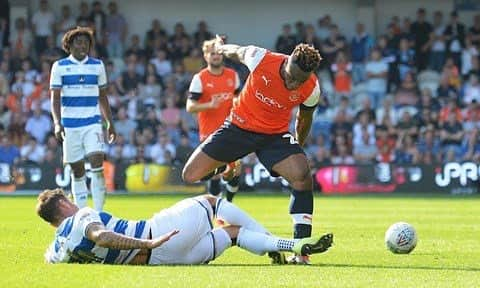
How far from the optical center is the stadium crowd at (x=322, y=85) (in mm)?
27328

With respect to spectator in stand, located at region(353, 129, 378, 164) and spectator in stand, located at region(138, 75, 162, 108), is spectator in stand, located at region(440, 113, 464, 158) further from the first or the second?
spectator in stand, located at region(138, 75, 162, 108)

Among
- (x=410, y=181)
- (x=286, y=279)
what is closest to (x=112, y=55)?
(x=410, y=181)

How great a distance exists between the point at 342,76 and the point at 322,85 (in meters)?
0.56

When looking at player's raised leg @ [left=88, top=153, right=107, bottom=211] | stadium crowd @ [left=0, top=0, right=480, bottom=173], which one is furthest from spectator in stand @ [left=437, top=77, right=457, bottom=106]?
player's raised leg @ [left=88, top=153, right=107, bottom=211]

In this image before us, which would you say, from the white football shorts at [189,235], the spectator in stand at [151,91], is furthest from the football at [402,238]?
the spectator in stand at [151,91]

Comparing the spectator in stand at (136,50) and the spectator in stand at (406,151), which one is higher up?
the spectator in stand at (136,50)

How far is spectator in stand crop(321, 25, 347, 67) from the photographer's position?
30.0 metres

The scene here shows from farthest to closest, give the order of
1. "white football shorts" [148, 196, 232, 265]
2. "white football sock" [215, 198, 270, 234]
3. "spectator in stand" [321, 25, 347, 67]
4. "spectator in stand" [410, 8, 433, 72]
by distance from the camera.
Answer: "spectator in stand" [410, 8, 433, 72] → "spectator in stand" [321, 25, 347, 67] → "white football sock" [215, 198, 270, 234] → "white football shorts" [148, 196, 232, 265]

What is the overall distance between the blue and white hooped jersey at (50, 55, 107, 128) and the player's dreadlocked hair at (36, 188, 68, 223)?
564cm

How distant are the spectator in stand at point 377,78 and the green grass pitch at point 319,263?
11.1 metres

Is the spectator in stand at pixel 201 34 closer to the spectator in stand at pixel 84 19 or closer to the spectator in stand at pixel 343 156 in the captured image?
the spectator in stand at pixel 84 19

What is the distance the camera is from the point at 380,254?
11430 mm

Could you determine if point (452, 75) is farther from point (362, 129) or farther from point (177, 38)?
point (177, 38)

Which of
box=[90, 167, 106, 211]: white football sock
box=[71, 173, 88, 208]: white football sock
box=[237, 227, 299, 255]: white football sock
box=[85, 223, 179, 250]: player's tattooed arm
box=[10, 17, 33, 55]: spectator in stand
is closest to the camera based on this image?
box=[85, 223, 179, 250]: player's tattooed arm
